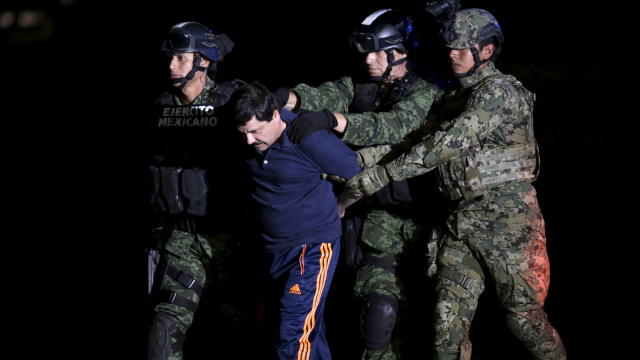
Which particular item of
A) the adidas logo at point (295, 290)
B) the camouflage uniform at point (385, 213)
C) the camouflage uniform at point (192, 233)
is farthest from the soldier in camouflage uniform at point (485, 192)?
the camouflage uniform at point (192, 233)

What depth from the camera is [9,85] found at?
6098 millimetres

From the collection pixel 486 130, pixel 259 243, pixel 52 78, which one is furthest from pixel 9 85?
pixel 486 130

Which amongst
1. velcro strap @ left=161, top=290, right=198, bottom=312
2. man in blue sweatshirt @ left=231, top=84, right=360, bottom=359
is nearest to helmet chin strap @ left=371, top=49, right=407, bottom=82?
man in blue sweatshirt @ left=231, top=84, right=360, bottom=359

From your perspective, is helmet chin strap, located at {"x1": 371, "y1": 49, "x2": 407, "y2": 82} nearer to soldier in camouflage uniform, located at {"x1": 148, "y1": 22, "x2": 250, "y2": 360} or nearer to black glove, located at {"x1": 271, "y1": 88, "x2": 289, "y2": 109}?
black glove, located at {"x1": 271, "y1": 88, "x2": 289, "y2": 109}

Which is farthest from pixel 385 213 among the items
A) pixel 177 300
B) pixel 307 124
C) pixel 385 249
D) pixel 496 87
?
pixel 177 300

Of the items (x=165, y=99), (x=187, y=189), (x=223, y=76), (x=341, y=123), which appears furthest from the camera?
(x=223, y=76)

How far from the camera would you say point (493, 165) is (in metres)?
3.90

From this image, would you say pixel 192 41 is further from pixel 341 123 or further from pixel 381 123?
pixel 381 123

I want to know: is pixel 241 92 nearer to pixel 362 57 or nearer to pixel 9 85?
pixel 362 57

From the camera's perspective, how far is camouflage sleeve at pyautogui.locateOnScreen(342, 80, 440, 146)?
4062 mm

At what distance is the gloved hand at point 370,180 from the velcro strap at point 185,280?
1.17m

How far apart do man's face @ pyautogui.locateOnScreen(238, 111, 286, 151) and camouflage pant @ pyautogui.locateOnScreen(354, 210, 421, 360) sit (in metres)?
0.92

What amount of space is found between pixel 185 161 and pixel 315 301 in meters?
1.15

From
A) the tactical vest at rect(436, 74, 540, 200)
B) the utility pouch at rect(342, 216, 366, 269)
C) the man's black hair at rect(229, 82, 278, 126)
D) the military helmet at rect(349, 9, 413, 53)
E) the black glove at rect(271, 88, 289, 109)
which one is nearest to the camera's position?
the man's black hair at rect(229, 82, 278, 126)
